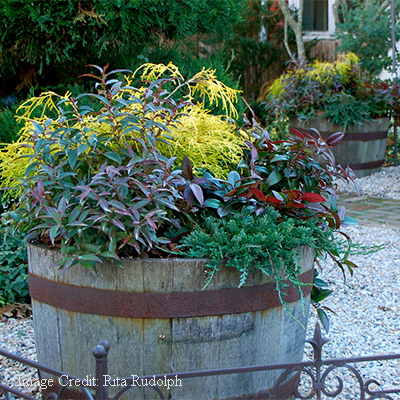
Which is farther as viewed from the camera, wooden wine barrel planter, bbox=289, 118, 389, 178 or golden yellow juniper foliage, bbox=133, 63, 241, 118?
wooden wine barrel planter, bbox=289, 118, 389, 178

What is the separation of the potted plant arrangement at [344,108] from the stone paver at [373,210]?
1.06 metres

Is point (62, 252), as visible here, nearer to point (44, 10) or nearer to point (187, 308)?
point (187, 308)

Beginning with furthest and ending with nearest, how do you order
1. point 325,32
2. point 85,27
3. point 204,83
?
point 325,32
point 85,27
point 204,83

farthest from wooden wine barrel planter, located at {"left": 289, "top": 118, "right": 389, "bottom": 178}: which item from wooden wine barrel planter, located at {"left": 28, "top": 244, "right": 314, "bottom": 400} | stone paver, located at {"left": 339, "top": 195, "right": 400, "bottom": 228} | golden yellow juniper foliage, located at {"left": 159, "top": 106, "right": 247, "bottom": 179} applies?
wooden wine barrel planter, located at {"left": 28, "top": 244, "right": 314, "bottom": 400}

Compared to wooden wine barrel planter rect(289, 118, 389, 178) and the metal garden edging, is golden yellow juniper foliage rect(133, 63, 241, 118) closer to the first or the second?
the metal garden edging

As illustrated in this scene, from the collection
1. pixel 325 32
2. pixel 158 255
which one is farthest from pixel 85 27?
pixel 325 32

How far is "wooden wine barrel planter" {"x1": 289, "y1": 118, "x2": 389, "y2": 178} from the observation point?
683 cm

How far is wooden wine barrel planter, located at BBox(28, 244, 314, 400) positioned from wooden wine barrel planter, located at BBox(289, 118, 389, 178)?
17.4 ft

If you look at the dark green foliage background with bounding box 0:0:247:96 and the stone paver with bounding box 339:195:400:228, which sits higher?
the dark green foliage background with bounding box 0:0:247:96

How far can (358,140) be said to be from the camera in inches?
270

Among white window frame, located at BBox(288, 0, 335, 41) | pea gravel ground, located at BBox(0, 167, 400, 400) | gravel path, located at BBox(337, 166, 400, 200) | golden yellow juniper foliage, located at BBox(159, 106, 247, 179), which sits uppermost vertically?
white window frame, located at BBox(288, 0, 335, 41)

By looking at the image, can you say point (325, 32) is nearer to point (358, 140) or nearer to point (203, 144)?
point (358, 140)

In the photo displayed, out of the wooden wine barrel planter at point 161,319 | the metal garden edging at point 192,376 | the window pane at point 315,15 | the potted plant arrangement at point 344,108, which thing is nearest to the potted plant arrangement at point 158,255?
the wooden wine barrel planter at point 161,319

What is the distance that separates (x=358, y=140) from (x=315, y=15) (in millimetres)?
6161
